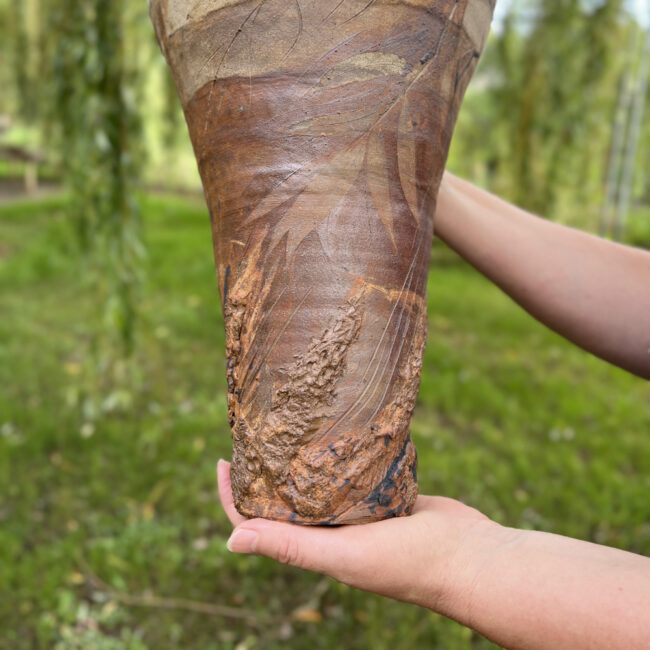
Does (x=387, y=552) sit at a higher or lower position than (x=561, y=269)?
lower

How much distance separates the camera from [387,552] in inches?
30.9

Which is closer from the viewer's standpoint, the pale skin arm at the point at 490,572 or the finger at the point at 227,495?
the pale skin arm at the point at 490,572

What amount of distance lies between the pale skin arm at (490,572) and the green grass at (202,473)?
1.59 meters

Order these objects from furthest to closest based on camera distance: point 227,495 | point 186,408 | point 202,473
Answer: point 186,408, point 202,473, point 227,495

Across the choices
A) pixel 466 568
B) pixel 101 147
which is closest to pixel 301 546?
pixel 466 568

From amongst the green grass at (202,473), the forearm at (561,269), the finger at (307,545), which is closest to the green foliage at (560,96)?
the green grass at (202,473)

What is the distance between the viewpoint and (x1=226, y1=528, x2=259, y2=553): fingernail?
80cm

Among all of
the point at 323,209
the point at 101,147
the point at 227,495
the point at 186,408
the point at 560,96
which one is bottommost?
the point at 186,408

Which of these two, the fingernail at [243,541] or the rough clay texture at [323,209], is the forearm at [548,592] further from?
the fingernail at [243,541]

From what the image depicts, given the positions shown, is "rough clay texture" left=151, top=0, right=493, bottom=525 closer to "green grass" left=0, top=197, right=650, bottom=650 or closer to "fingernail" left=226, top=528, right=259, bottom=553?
"fingernail" left=226, top=528, right=259, bottom=553

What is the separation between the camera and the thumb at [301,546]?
0.78 metres

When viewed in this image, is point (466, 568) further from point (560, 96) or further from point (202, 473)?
point (560, 96)

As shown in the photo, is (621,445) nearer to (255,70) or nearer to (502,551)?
(502,551)

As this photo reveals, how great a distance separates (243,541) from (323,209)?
44 cm
